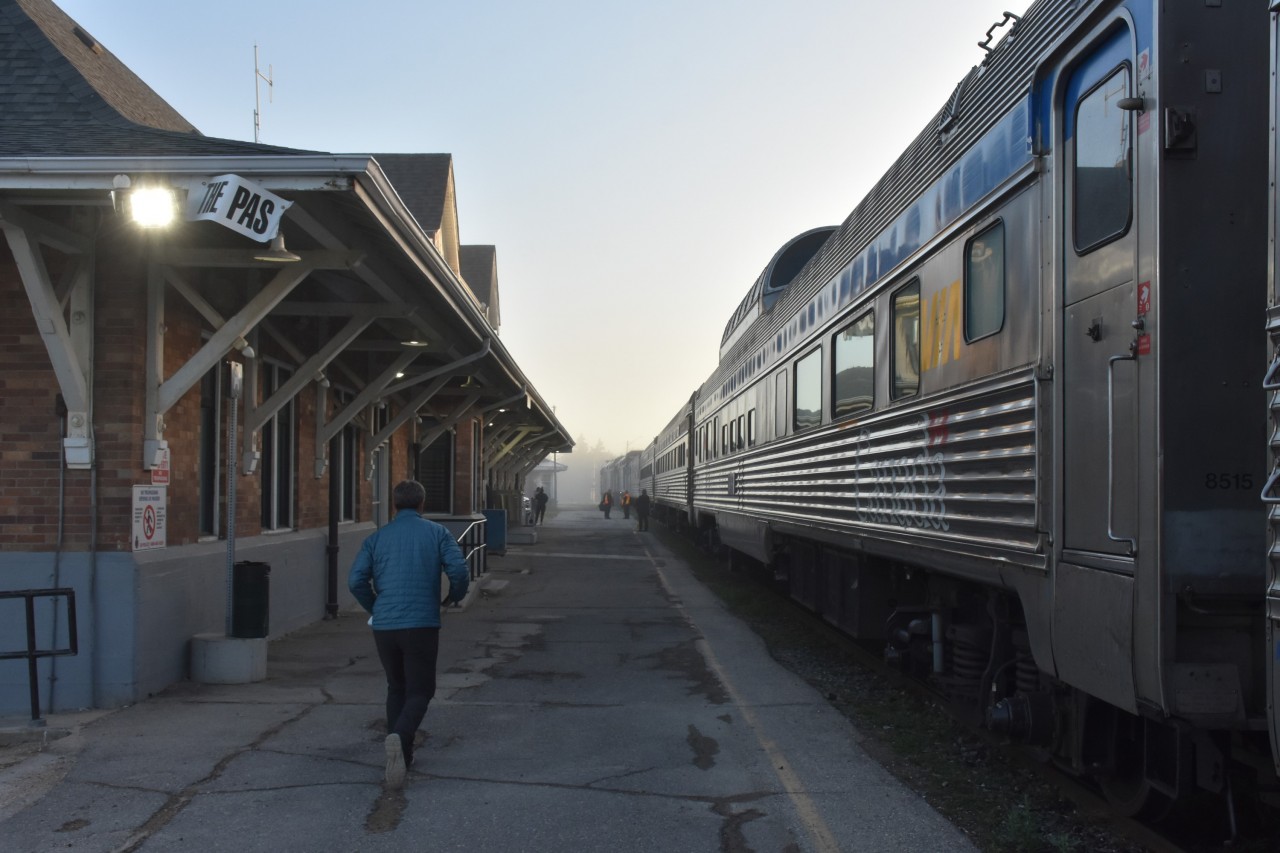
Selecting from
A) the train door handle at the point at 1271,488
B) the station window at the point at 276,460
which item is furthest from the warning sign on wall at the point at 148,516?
the train door handle at the point at 1271,488

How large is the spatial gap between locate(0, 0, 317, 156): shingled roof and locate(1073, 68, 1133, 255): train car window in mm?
4599

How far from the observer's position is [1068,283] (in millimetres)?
4574

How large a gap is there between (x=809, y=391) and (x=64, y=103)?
6134 mm

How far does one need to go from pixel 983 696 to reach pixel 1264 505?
8.68 feet

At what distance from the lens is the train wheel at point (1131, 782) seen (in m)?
4.67

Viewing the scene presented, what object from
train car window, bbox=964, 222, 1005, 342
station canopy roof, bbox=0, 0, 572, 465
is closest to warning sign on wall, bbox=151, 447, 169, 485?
A: station canopy roof, bbox=0, 0, 572, 465

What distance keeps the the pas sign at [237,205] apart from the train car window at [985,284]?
3948 millimetres

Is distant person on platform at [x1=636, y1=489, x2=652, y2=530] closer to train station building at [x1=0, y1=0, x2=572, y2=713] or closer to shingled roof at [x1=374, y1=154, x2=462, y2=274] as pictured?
shingled roof at [x1=374, y1=154, x2=462, y2=274]

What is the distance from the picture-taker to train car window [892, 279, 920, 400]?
6.64 meters

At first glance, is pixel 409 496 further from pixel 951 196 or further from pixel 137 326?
pixel 951 196

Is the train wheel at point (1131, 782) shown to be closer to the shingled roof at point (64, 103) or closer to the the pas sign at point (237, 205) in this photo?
the the pas sign at point (237, 205)

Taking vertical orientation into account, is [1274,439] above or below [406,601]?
above

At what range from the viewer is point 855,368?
8.16 meters

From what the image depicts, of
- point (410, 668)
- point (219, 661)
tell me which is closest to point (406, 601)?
point (410, 668)
